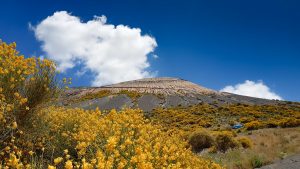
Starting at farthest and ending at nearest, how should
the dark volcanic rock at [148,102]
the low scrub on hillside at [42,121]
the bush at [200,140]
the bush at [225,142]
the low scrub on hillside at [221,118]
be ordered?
the dark volcanic rock at [148,102] < the low scrub on hillside at [221,118] < the bush at [200,140] < the bush at [225,142] < the low scrub on hillside at [42,121]

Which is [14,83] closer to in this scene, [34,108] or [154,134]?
[34,108]

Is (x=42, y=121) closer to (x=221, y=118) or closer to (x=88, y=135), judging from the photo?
(x=88, y=135)

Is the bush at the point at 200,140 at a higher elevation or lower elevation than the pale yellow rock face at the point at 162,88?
lower

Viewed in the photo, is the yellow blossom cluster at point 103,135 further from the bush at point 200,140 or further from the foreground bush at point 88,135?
the bush at point 200,140

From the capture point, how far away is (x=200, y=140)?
687 inches

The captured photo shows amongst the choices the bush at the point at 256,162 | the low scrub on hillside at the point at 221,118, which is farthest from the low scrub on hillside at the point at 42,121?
the low scrub on hillside at the point at 221,118

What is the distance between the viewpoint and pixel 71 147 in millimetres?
7699

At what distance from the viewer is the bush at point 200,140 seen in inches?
679

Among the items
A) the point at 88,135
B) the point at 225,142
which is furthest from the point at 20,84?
the point at 225,142

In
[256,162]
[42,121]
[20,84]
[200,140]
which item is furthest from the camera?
[200,140]

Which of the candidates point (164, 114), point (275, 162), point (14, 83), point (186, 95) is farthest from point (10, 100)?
point (186, 95)

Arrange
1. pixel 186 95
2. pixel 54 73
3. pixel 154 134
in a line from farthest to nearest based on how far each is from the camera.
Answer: pixel 186 95 → pixel 54 73 → pixel 154 134

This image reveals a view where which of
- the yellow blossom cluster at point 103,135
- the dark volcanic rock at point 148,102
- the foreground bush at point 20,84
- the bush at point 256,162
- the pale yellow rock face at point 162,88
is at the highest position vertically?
the pale yellow rock face at point 162,88

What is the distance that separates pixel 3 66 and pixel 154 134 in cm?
332
